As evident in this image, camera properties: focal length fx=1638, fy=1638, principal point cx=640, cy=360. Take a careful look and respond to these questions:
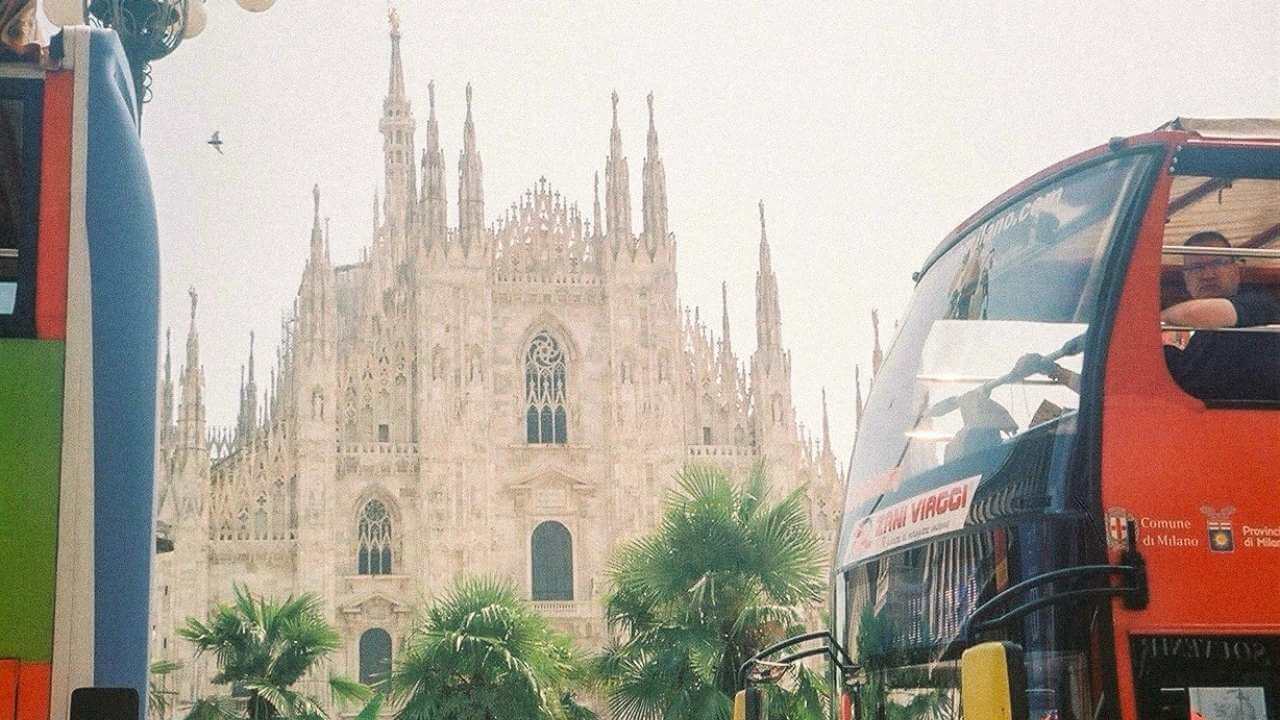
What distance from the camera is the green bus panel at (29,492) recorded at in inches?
215

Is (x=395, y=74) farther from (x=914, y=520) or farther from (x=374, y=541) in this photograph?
(x=914, y=520)

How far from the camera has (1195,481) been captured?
5773 millimetres

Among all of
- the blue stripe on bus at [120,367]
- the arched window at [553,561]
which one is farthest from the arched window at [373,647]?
the blue stripe on bus at [120,367]

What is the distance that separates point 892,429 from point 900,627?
1.00 m

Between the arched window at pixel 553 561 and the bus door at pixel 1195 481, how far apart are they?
3796 centimetres

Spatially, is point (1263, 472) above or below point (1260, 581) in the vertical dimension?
above

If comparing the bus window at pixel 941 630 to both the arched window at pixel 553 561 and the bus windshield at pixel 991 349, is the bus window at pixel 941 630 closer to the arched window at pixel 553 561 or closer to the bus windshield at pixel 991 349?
the bus windshield at pixel 991 349

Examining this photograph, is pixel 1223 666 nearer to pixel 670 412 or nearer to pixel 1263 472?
pixel 1263 472

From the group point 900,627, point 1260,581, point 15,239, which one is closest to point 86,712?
point 15,239

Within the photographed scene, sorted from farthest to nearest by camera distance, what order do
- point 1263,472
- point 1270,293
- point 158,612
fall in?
point 158,612 → point 1270,293 → point 1263,472

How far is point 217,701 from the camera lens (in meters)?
21.7

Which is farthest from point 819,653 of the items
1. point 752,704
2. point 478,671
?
point 478,671

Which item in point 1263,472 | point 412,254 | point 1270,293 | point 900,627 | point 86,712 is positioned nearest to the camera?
point 86,712

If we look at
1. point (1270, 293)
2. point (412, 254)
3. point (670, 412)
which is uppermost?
point (412, 254)
